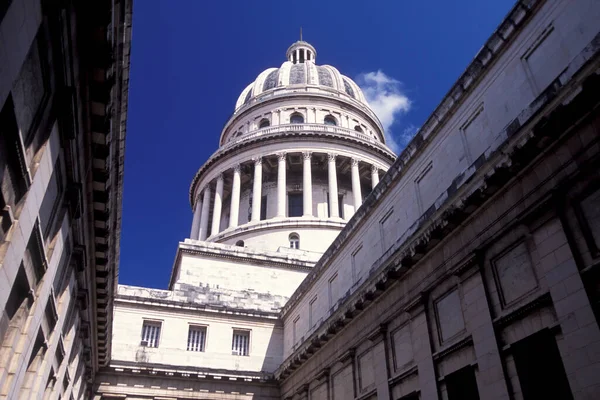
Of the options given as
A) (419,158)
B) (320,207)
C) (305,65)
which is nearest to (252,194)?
(320,207)

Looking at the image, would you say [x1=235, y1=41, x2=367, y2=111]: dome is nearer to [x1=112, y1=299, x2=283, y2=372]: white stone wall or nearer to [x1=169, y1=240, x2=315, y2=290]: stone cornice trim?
[x1=169, y1=240, x2=315, y2=290]: stone cornice trim

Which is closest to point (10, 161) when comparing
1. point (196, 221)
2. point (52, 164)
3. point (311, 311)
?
point (52, 164)

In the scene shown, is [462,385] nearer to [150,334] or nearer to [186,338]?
[186,338]

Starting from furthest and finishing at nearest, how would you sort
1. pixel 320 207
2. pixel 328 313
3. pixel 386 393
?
1. pixel 320 207
2. pixel 328 313
3. pixel 386 393

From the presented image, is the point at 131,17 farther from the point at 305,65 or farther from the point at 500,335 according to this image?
the point at 305,65

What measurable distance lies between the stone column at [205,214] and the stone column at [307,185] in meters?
10.8

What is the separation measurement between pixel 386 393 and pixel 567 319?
8935 mm

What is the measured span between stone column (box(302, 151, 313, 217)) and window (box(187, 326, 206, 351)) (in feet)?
63.5

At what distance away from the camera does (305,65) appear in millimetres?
68312

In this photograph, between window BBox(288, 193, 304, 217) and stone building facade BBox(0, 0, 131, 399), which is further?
window BBox(288, 193, 304, 217)

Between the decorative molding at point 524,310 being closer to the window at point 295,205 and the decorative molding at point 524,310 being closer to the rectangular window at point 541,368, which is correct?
the rectangular window at point 541,368

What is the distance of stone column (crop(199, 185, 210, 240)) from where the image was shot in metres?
54.2

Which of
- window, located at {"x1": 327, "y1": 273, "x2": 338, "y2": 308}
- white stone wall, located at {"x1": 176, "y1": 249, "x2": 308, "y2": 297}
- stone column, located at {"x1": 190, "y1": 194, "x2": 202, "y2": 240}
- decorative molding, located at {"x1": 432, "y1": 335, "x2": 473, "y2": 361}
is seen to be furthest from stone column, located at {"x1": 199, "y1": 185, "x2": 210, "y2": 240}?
decorative molding, located at {"x1": 432, "y1": 335, "x2": 473, "y2": 361}

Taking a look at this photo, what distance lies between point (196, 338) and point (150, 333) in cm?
268
